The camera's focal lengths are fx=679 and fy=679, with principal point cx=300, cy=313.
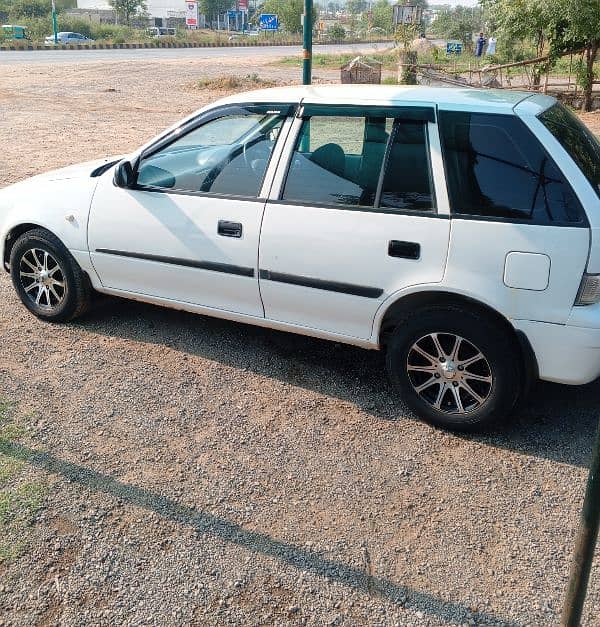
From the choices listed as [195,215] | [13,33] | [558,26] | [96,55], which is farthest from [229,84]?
[13,33]

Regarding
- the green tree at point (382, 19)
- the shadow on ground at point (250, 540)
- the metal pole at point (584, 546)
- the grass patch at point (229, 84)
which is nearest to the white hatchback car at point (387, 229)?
the shadow on ground at point (250, 540)

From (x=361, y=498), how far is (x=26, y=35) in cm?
6641

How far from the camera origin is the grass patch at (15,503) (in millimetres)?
2943

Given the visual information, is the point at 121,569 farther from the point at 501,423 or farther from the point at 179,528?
the point at 501,423

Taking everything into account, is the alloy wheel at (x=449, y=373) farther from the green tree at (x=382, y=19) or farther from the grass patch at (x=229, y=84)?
the green tree at (x=382, y=19)

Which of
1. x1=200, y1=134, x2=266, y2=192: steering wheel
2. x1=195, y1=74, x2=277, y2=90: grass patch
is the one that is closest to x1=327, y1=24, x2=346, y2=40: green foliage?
x1=195, y1=74, x2=277, y2=90: grass patch

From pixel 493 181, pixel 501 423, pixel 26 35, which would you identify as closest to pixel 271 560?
pixel 501 423

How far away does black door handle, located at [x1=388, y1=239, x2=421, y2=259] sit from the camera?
11.8 ft

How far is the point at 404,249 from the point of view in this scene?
363 cm

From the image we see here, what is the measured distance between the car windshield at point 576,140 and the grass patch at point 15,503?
3126mm

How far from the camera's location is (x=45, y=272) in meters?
4.92

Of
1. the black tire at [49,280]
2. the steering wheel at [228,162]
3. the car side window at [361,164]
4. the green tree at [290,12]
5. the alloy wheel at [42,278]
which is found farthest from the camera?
the green tree at [290,12]

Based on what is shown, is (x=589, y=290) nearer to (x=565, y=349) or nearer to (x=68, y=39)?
(x=565, y=349)

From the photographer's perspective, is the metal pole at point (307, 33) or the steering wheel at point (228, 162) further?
the metal pole at point (307, 33)
